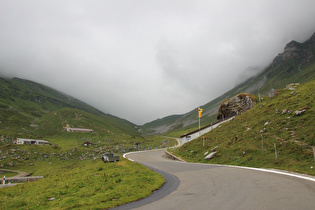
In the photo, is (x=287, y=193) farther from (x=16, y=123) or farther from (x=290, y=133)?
(x=16, y=123)

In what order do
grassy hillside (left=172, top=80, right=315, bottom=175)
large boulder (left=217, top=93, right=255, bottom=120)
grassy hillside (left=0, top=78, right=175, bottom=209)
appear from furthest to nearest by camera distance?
large boulder (left=217, top=93, right=255, bottom=120), grassy hillside (left=172, top=80, right=315, bottom=175), grassy hillside (left=0, top=78, right=175, bottom=209)

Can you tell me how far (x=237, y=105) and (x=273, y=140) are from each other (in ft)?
110

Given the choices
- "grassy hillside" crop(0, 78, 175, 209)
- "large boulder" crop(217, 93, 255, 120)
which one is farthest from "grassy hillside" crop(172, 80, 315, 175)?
"large boulder" crop(217, 93, 255, 120)

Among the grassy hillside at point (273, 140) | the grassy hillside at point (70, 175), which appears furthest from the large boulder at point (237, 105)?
the grassy hillside at point (70, 175)

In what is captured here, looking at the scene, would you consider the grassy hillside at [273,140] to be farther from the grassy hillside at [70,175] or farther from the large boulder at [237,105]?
the large boulder at [237,105]

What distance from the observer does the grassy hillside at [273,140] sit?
805 inches

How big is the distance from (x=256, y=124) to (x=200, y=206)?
2753cm

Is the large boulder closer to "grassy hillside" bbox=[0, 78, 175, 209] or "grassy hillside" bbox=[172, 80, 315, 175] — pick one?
"grassy hillside" bbox=[172, 80, 315, 175]

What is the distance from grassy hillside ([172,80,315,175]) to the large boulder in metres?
16.7

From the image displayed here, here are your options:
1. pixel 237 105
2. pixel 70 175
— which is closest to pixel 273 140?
pixel 70 175

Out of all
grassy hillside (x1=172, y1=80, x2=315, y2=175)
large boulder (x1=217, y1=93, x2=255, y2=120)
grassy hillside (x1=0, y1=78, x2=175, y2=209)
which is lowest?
grassy hillside (x1=0, y1=78, x2=175, y2=209)

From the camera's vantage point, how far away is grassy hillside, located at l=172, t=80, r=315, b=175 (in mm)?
20459

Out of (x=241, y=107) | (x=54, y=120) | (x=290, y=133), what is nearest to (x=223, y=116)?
(x=241, y=107)

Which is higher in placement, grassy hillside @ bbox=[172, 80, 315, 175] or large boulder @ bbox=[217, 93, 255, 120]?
large boulder @ bbox=[217, 93, 255, 120]
